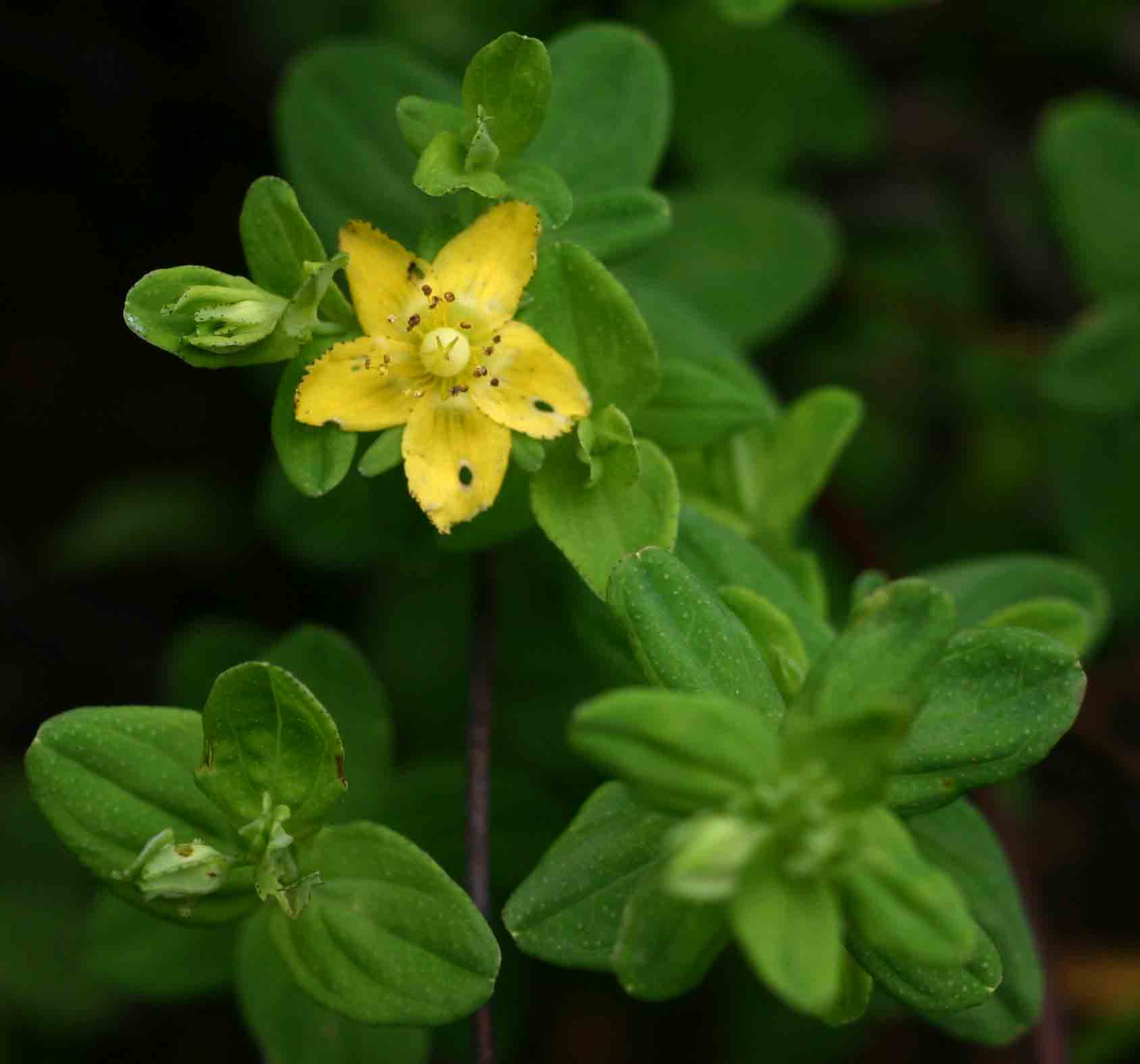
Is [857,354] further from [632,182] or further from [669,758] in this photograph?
[669,758]

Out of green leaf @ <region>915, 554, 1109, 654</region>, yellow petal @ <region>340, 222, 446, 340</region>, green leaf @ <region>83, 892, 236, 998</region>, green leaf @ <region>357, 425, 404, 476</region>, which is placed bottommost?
green leaf @ <region>83, 892, 236, 998</region>

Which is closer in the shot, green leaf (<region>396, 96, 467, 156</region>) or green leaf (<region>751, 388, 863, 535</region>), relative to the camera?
green leaf (<region>396, 96, 467, 156</region>)

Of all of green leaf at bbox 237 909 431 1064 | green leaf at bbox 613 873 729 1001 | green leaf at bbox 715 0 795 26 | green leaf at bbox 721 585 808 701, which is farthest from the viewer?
green leaf at bbox 715 0 795 26

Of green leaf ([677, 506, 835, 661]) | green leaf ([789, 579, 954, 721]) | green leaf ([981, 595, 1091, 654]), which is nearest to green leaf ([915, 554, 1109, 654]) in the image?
green leaf ([981, 595, 1091, 654])

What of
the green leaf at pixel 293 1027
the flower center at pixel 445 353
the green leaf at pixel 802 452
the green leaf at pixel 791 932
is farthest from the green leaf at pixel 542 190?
the green leaf at pixel 293 1027

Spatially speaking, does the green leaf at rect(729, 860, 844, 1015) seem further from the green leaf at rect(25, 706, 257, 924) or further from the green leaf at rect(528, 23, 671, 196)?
the green leaf at rect(528, 23, 671, 196)

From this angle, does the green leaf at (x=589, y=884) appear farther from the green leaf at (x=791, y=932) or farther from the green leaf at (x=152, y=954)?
the green leaf at (x=152, y=954)

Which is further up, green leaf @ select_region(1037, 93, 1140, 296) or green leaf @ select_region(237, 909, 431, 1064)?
green leaf @ select_region(1037, 93, 1140, 296)

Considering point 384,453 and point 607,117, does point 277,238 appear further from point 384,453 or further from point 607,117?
point 607,117
